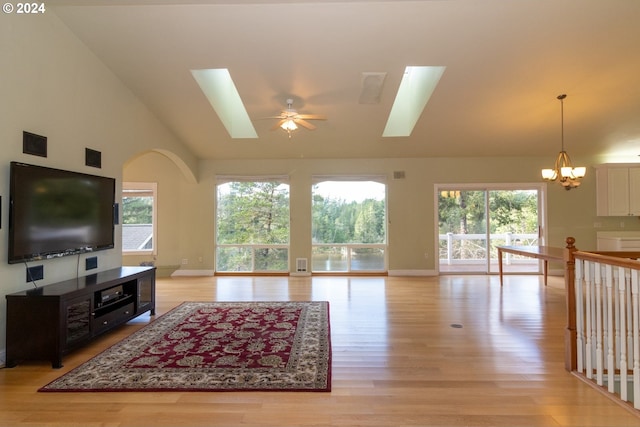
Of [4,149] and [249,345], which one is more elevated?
[4,149]

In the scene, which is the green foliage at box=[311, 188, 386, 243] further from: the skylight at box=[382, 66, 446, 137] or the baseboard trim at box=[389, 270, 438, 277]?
the skylight at box=[382, 66, 446, 137]

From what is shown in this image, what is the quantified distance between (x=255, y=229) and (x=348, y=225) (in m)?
2.09


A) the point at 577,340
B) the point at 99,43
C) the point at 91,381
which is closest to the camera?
the point at 91,381

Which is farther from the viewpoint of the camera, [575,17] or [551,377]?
[575,17]

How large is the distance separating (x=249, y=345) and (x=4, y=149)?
2829mm

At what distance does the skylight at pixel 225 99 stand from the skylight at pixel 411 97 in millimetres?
2692

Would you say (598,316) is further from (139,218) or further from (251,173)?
(139,218)

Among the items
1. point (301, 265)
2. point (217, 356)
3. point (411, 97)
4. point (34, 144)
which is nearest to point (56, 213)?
point (34, 144)

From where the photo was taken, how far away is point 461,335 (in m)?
3.21

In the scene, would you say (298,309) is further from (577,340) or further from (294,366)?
(577,340)

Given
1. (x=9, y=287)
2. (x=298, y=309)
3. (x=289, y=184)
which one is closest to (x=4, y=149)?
(x=9, y=287)

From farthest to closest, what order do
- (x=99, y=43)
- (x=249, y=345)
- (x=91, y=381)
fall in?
(x=99, y=43), (x=249, y=345), (x=91, y=381)

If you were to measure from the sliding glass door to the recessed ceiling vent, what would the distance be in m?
3.08

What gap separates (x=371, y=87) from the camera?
408 centimetres
